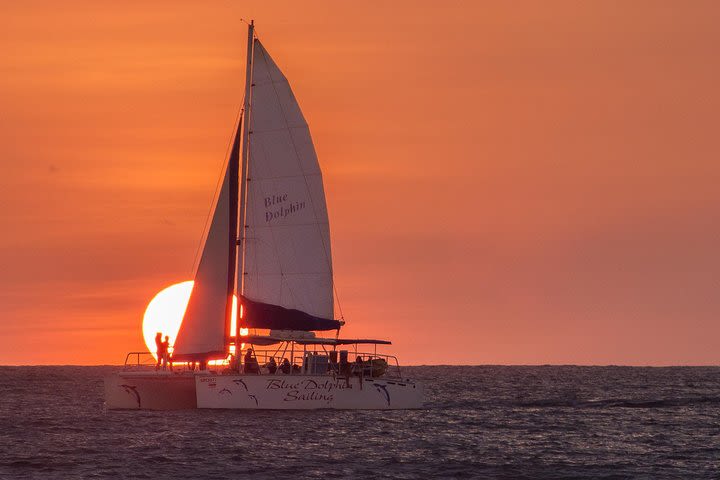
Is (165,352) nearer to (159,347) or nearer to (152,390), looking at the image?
(159,347)

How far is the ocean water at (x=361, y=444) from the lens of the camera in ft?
130

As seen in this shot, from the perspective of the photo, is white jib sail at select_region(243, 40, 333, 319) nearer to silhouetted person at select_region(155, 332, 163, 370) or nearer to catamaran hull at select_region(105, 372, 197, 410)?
silhouetted person at select_region(155, 332, 163, 370)

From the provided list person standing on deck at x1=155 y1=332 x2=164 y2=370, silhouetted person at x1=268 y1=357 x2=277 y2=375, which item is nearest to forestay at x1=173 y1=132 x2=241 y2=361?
person standing on deck at x1=155 y1=332 x2=164 y2=370

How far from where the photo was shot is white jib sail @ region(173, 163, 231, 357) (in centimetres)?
5519

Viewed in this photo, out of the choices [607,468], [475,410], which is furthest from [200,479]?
[475,410]

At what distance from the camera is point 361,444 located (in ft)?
153

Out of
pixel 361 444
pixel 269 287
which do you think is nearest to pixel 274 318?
pixel 269 287

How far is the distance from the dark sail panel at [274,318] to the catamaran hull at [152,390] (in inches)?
167

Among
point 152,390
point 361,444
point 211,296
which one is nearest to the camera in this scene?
point 361,444

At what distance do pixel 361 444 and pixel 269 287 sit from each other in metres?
13.2

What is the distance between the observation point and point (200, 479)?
37031 mm

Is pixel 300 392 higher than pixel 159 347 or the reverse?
the reverse

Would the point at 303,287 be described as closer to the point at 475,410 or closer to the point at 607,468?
the point at 475,410

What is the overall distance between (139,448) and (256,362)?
1149 centimetres
